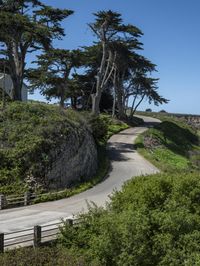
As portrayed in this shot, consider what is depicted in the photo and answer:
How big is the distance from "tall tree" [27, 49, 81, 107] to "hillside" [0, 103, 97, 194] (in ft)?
41.4

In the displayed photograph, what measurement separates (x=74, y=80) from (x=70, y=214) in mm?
46129

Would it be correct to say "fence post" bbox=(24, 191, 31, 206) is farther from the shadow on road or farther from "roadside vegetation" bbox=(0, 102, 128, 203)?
the shadow on road

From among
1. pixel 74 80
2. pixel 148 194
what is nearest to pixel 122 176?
pixel 148 194

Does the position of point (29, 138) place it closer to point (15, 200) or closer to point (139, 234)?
point (15, 200)

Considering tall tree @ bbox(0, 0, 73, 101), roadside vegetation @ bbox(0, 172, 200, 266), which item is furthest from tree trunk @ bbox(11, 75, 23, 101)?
roadside vegetation @ bbox(0, 172, 200, 266)

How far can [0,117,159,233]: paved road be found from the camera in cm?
2486

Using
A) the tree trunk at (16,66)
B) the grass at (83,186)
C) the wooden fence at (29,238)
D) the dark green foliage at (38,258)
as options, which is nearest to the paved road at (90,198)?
the grass at (83,186)

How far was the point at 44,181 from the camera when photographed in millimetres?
32500

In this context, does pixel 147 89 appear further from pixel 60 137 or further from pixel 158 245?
pixel 158 245

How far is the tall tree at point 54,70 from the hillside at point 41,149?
497 inches

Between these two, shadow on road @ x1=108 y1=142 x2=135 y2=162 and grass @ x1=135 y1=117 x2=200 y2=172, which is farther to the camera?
grass @ x1=135 y1=117 x2=200 y2=172

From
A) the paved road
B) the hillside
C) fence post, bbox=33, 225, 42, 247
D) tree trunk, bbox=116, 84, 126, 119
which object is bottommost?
the paved road

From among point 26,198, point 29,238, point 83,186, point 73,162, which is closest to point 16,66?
point 73,162

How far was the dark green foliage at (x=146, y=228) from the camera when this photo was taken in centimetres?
1814
